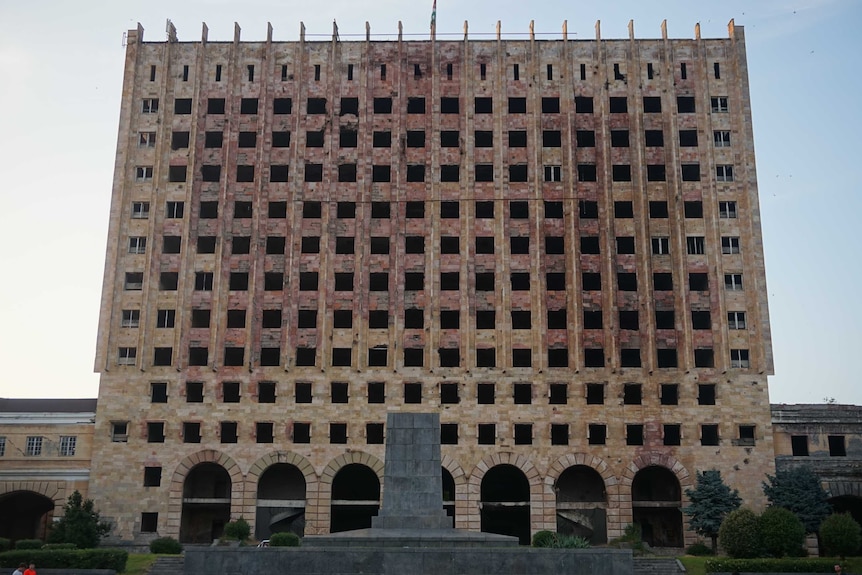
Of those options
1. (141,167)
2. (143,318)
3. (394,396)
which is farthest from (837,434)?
(141,167)

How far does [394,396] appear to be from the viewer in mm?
66500

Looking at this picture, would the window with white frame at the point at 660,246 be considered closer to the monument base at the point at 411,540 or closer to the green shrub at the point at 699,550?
the green shrub at the point at 699,550

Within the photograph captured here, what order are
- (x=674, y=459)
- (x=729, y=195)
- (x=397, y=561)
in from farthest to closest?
(x=729, y=195) → (x=674, y=459) → (x=397, y=561)

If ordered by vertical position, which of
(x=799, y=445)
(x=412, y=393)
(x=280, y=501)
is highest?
(x=412, y=393)

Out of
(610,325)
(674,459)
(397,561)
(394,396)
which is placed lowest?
(397,561)

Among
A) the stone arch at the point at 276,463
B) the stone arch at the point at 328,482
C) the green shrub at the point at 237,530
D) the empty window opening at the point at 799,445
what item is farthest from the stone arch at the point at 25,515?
the empty window opening at the point at 799,445

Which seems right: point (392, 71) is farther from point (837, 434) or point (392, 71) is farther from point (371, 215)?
point (837, 434)

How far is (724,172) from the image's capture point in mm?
70688

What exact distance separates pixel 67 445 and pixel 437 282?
2819 centimetres

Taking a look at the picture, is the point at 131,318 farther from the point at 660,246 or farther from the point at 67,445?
the point at 660,246

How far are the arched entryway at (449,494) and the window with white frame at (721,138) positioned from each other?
31.4 m

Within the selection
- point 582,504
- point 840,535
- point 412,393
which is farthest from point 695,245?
point 840,535

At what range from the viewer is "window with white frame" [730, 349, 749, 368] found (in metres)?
66.8

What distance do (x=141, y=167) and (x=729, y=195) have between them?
144ft
